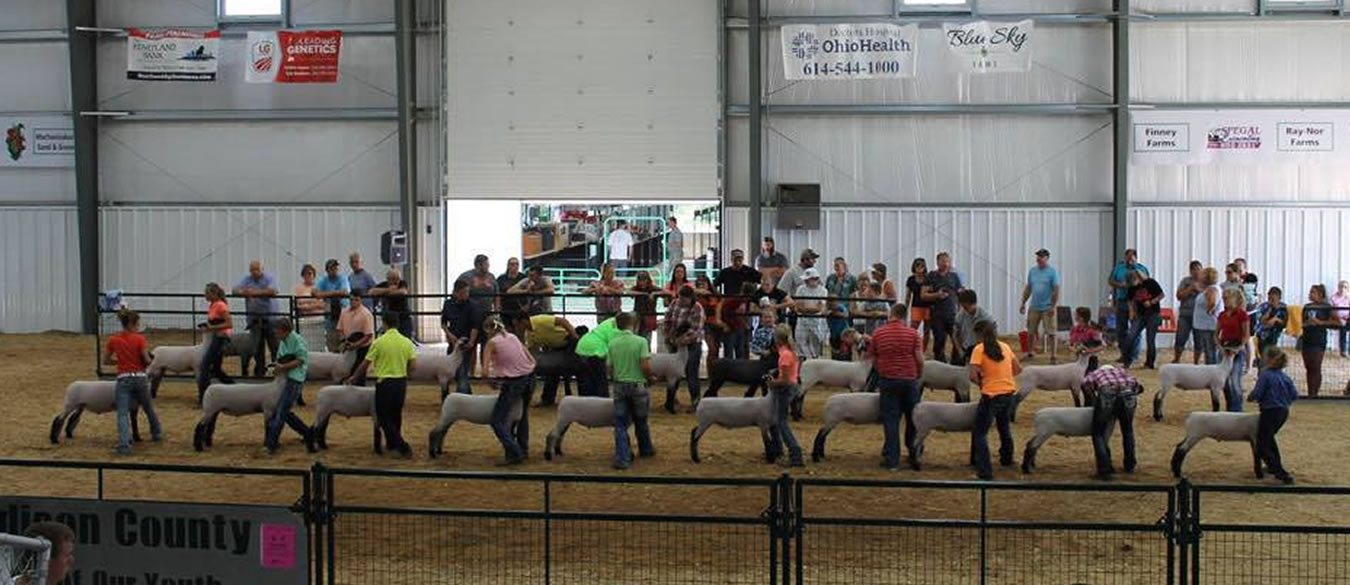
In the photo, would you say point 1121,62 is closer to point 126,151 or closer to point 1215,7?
point 1215,7

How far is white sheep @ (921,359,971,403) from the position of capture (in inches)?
684

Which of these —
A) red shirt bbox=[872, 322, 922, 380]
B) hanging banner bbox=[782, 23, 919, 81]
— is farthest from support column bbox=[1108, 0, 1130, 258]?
red shirt bbox=[872, 322, 922, 380]

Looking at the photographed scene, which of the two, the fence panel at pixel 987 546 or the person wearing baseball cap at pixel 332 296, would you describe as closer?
the fence panel at pixel 987 546

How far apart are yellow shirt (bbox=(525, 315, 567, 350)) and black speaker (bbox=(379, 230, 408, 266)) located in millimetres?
9808

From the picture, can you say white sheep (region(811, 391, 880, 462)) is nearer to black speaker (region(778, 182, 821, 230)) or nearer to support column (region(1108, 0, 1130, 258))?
black speaker (region(778, 182, 821, 230))

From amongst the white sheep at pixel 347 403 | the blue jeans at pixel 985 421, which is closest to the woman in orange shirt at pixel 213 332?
the white sheep at pixel 347 403

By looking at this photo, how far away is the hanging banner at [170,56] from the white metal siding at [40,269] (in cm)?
397

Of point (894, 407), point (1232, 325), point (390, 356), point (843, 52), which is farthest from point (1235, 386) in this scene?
point (843, 52)

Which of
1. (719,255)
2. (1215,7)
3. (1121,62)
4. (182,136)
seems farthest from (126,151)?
(1215,7)

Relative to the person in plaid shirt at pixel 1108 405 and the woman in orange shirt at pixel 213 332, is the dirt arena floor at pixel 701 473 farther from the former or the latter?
the woman in orange shirt at pixel 213 332

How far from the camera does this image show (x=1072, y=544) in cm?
1188

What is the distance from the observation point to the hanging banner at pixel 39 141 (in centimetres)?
2955

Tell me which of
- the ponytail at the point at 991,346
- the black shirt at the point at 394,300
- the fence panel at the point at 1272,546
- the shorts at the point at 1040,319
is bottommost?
the fence panel at the point at 1272,546

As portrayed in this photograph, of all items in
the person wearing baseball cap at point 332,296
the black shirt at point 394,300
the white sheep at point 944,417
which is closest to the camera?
the white sheep at point 944,417
